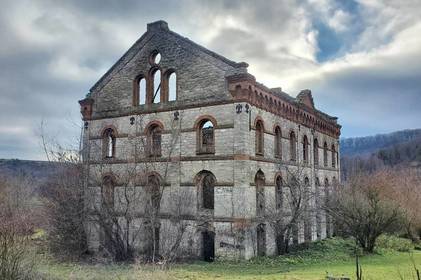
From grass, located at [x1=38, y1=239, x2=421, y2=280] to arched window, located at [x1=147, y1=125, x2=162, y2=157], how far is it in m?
6.41

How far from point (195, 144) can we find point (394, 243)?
16294mm

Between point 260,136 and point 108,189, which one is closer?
point 260,136

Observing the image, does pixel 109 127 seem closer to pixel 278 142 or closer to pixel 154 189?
pixel 154 189

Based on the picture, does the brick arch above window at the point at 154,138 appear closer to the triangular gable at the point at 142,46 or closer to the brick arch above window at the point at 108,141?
the brick arch above window at the point at 108,141

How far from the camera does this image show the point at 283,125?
80.1 ft

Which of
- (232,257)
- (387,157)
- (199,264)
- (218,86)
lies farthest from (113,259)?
(387,157)

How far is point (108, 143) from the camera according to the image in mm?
24844

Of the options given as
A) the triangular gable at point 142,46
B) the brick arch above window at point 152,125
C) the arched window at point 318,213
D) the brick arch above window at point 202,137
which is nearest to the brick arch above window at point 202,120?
the brick arch above window at point 202,137

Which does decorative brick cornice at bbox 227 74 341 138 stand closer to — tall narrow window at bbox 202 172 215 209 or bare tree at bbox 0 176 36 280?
tall narrow window at bbox 202 172 215 209

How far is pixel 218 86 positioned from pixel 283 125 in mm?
5732

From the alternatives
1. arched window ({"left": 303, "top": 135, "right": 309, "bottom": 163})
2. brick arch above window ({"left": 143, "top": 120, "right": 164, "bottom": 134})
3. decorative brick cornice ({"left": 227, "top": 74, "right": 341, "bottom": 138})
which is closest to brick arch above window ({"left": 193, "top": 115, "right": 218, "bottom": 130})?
decorative brick cornice ({"left": 227, "top": 74, "right": 341, "bottom": 138})

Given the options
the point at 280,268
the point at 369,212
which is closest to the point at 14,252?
the point at 280,268

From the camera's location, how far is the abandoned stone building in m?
20.0

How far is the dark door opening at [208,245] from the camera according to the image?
20672mm
